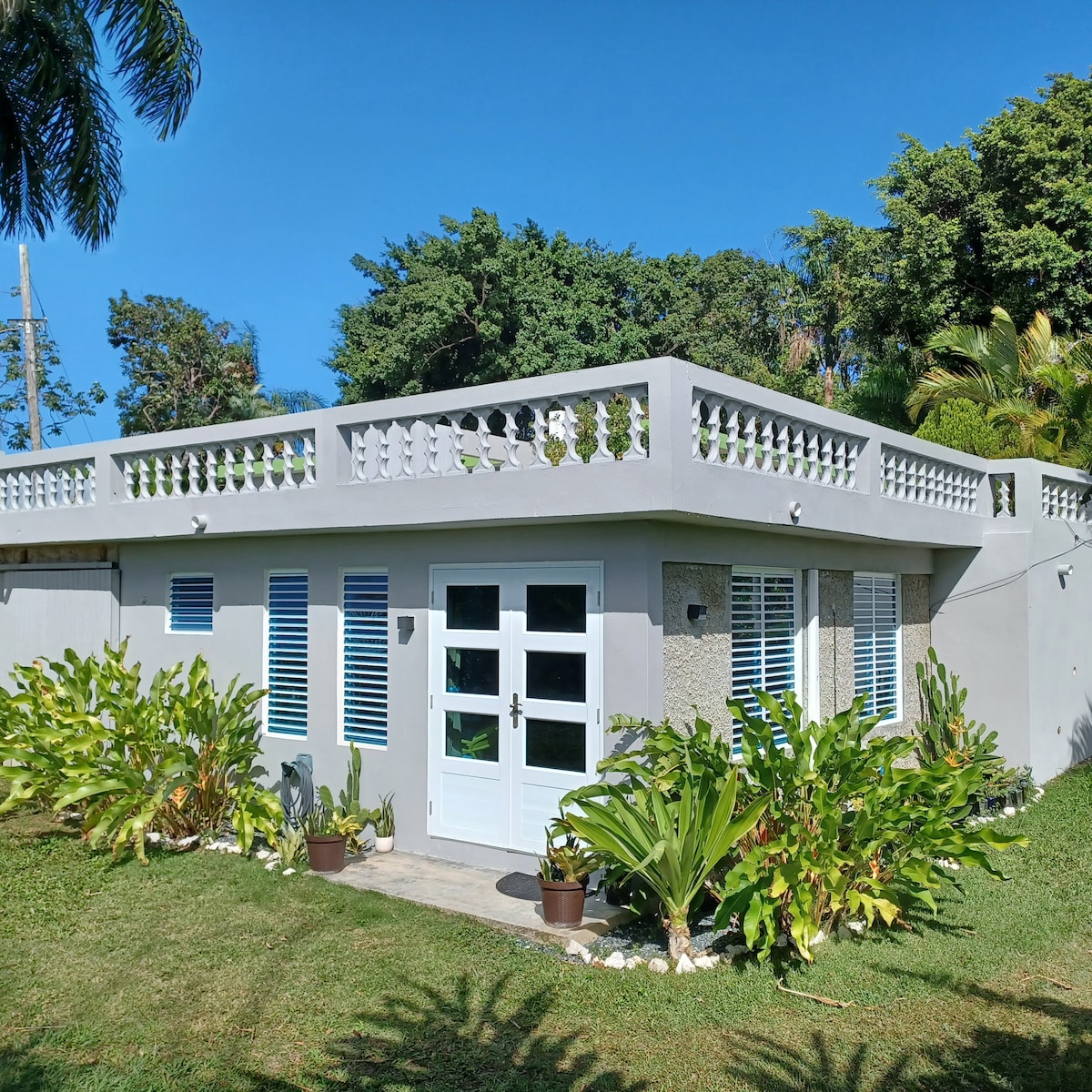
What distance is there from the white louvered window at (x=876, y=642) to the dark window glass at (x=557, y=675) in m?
3.93

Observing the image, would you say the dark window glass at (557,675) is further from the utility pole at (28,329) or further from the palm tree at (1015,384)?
the utility pole at (28,329)

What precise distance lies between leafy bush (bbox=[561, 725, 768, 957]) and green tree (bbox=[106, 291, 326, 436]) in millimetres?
23686

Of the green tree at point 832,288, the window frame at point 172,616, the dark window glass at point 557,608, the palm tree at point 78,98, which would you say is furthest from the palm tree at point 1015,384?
the palm tree at point 78,98

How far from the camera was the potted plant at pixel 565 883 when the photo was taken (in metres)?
6.86

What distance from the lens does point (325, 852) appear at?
809cm

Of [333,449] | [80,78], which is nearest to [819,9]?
[80,78]

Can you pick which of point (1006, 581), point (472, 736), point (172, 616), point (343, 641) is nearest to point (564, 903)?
point (472, 736)

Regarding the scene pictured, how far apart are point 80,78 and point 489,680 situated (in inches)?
397

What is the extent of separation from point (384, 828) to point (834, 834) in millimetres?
4166

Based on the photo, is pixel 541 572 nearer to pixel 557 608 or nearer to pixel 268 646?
pixel 557 608

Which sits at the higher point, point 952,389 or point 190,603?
point 952,389

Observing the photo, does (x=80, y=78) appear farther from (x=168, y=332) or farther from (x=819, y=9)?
(x=168, y=332)

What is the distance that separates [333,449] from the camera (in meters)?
9.02

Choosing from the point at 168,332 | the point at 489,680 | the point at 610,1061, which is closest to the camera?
the point at 610,1061
